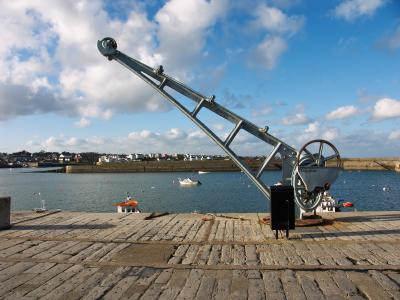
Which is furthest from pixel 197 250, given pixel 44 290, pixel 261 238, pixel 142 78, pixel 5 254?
pixel 142 78

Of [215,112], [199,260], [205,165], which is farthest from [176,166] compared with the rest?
[199,260]

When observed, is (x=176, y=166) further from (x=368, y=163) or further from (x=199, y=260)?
(x=199, y=260)

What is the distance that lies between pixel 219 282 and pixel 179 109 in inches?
290

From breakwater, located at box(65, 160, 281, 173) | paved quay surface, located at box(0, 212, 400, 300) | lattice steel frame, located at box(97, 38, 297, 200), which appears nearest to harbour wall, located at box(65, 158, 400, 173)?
breakwater, located at box(65, 160, 281, 173)

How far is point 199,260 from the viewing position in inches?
324

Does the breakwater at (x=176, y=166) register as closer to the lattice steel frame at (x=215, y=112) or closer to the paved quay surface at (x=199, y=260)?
the lattice steel frame at (x=215, y=112)

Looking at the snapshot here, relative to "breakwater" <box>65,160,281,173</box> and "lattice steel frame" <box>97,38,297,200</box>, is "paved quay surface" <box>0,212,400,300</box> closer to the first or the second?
"lattice steel frame" <box>97,38,297,200</box>

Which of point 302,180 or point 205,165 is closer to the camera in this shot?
point 302,180

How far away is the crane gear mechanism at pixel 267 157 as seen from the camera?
466 inches

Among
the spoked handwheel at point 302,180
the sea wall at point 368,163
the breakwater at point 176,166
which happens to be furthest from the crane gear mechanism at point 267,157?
the sea wall at point 368,163

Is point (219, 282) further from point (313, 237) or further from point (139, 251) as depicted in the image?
point (313, 237)

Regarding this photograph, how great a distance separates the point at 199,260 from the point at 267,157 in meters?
5.58

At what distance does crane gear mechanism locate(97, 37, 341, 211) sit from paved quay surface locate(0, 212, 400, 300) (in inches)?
46.0

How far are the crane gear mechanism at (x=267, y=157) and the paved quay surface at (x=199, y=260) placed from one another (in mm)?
1168
